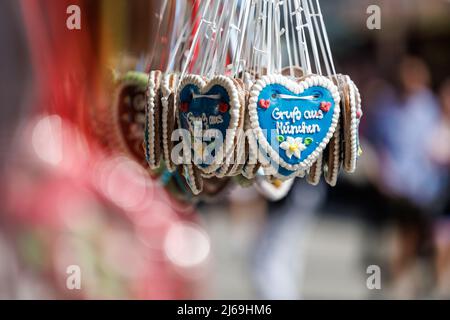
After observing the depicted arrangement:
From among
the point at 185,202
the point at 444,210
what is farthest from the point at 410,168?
the point at 185,202

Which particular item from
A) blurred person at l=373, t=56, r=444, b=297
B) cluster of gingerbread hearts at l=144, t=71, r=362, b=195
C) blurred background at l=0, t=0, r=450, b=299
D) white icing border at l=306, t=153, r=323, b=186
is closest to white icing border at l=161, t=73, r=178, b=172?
cluster of gingerbread hearts at l=144, t=71, r=362, b=195

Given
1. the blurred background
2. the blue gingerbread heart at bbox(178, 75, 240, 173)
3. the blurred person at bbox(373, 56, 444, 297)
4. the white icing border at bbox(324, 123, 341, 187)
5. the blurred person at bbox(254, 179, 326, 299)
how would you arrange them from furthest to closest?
the blurred person at bbox(373, 56, 444, 297)
the blurred person at bbox(254, 179, 326, 299)
the blurred background
the white icing border at bbox(324, 123, 341, 187)
the blue gingerbread heart at bbox(178, 75, 240, 173)

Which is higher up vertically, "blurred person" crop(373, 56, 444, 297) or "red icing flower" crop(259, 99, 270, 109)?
"red icing flower" crop(259, 99, 270, 109)

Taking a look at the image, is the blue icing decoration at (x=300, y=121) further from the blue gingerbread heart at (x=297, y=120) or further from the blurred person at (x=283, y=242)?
the blurred person at (x=283, y=242)

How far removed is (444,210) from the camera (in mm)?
4852

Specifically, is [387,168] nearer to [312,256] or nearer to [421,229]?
[421,229]

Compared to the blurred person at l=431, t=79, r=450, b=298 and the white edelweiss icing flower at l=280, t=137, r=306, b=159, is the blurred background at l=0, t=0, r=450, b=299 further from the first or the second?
the white edelweiss icing flower at l=280, t=137, r=306, b=159

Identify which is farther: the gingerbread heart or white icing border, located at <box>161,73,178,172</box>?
the gingerbread heart

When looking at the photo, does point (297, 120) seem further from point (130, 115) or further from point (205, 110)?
point (130, 115)

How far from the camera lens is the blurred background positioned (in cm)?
275

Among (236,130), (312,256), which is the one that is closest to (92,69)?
(236,130)

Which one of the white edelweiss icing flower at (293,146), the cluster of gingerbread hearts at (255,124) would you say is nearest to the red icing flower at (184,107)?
the cluster of gingerbread hearts at (255,124)
